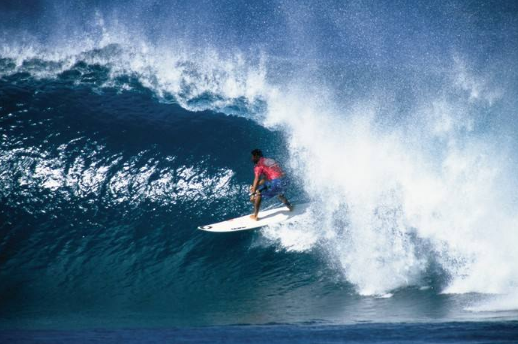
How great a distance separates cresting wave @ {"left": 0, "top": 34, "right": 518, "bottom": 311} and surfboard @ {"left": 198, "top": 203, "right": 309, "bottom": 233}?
0.29 m

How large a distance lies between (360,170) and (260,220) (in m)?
2.64

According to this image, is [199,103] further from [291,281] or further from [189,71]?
[291,281]

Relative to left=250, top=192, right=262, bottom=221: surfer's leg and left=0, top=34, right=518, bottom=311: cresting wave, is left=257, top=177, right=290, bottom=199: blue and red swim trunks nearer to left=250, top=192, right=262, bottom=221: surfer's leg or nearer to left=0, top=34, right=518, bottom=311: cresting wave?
left=250, top=192, right=262, bottom=221: surfer's leg

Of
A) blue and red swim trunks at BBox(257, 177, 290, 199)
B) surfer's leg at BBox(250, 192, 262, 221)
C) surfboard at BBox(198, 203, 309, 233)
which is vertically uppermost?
blue and red swim trunks at BBox(257, 177, 290, 199)

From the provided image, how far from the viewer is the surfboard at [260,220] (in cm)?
1080

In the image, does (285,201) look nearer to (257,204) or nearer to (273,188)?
(273,188)

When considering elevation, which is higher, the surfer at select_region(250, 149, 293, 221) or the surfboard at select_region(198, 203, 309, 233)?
the surfer at select_region(250, 149, 293, 221)

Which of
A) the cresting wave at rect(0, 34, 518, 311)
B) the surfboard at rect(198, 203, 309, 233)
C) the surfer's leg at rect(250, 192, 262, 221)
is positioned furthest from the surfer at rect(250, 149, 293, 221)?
the cresting wave at rect(0, 34, 518, 311)

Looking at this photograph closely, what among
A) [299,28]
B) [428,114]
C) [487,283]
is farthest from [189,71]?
[299,28]

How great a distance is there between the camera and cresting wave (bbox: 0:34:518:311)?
9.67m

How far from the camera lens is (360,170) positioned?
1205cm

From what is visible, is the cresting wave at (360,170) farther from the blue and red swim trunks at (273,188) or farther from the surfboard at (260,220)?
the blue and red swim trunks at (273,188)

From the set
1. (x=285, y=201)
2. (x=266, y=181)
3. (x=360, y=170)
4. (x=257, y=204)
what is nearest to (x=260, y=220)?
(x=257, y=204)

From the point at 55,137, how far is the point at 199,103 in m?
4.47
